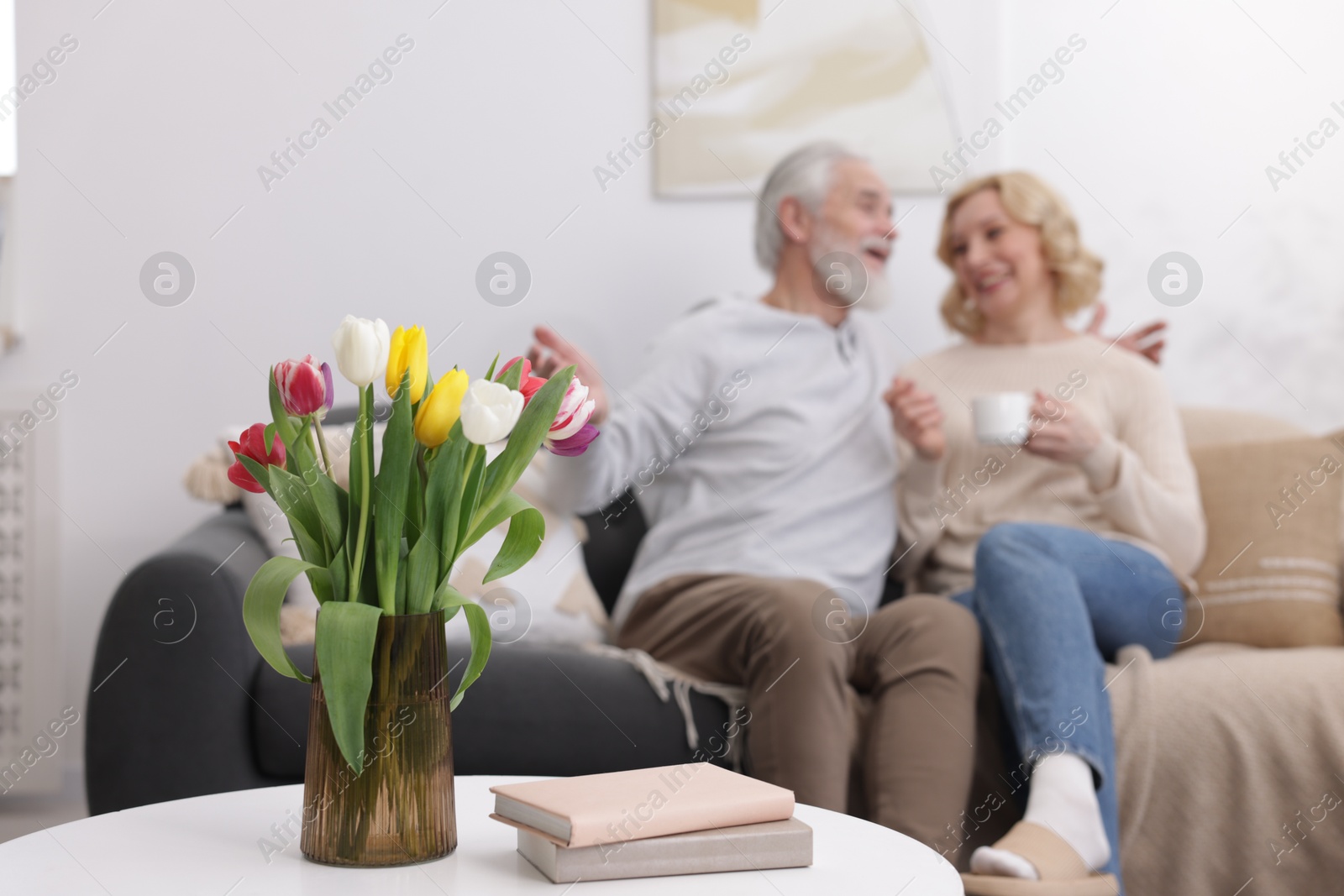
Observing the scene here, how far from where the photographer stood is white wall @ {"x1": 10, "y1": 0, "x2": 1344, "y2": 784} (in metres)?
2.08

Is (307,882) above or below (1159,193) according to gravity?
below

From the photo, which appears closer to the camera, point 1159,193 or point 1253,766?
point 1253,766

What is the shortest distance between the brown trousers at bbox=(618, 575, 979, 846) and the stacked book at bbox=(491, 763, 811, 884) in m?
0.54

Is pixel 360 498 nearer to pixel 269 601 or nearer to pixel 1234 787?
pixel 269 601

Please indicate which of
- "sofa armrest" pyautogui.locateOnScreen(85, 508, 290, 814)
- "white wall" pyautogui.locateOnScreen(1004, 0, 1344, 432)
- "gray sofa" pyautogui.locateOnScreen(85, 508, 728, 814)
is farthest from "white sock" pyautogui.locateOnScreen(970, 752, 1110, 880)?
"white wall" pyautogui.locateOnScreen(1004, 0, 1344, 432)

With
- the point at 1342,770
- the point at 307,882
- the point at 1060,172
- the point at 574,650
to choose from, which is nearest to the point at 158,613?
the point at 574,650

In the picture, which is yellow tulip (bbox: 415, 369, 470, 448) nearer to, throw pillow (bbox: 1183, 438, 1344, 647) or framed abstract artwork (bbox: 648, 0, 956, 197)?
throw pillow (bbox: 1183, 438, 1344, 647)

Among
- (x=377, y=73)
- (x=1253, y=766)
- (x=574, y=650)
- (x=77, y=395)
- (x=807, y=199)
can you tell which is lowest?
(x=1253, y=766)

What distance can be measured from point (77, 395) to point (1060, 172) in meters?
2.06

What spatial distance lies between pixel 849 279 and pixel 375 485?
1.38m

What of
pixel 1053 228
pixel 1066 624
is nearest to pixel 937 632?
pixel 1066 624

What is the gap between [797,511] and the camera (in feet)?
5.70

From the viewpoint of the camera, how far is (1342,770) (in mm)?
1323

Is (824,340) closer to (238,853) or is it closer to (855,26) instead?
(855,26)
